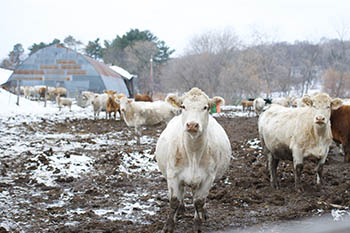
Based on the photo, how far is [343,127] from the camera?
8.41m

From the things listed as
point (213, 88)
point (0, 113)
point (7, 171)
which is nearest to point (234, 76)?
point (213, 88)

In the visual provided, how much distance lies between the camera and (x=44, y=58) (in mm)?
38625

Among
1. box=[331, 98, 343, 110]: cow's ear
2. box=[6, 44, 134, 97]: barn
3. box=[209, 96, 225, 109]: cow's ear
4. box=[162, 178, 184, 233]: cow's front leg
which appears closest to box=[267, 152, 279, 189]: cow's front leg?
box=[331, 98, 343, 110]: cow's ear

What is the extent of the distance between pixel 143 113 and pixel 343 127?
660 cm

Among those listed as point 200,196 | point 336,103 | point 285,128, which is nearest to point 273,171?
point 285,128

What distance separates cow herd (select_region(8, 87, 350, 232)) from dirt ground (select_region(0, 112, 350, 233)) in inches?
11.8

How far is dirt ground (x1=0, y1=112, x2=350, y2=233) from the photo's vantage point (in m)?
4.39

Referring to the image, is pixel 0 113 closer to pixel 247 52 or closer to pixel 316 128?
pixel 316 128

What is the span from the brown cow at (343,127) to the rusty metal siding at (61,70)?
31.6m

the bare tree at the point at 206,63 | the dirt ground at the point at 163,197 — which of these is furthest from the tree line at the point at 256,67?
the dirt ground at the point at 163,197

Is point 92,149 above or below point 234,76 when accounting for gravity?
below

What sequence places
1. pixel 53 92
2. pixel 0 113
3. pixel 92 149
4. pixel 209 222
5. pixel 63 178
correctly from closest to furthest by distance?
pixel 209 222, pixel 63 178, pixel 92 149, pixel 0 113, pixel 53 92

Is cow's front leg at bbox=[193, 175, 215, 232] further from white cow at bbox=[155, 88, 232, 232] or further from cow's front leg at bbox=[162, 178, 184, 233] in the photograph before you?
cow's front leg at bbox=[162, 178, 184, 233]

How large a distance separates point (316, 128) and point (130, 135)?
8.37 m
